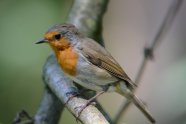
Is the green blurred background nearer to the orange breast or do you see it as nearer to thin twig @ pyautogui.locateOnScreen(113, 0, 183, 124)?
the orange breast

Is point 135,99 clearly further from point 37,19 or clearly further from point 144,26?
point 144,26

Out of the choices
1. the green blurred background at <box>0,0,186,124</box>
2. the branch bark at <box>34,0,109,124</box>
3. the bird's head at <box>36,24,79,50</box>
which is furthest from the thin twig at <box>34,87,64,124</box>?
the green blurred background at <box>0,0,186,124</box>

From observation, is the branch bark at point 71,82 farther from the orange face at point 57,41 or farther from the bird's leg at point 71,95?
the orange face at point 57,41

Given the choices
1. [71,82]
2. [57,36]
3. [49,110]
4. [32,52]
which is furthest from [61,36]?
[32,52]

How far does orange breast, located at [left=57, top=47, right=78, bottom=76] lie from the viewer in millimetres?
3171

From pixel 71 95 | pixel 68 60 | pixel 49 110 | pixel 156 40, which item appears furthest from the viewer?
pixel 68 60

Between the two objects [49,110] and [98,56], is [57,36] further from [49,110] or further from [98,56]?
[49,110]

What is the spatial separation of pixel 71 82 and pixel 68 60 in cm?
15

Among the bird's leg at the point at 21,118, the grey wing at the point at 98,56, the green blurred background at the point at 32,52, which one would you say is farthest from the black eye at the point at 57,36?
the bird's leg at the point at 21,118

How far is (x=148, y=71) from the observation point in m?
4.81

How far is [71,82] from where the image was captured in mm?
3227

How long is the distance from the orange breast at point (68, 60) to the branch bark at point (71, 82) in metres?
0.06

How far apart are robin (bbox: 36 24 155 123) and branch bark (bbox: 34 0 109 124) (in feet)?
0.27

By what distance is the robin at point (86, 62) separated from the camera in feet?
10.5
